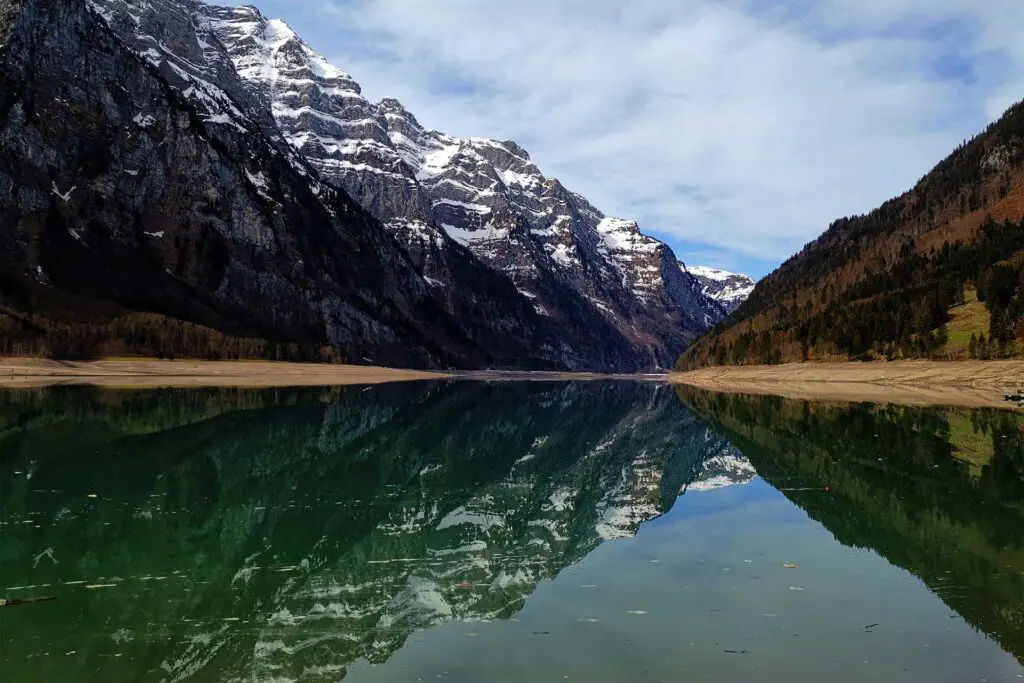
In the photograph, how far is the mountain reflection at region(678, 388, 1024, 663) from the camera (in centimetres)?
1917

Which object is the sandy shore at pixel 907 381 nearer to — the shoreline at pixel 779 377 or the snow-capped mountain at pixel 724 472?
the shoreline at pixel 779 377

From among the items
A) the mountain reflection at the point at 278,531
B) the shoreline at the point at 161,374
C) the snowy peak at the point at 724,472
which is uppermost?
the shoreline at the point at 161,374

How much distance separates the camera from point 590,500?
109 ft

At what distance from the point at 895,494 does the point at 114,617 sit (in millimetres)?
29872

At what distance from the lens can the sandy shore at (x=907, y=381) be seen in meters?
96.2

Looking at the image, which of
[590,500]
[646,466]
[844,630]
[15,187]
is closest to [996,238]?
[646,466]

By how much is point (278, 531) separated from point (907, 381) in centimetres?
11404

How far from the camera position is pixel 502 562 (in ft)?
72.1

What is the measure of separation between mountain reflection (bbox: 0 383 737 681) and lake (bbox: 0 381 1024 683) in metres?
0.11

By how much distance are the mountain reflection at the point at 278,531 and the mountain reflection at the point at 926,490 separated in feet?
18.2

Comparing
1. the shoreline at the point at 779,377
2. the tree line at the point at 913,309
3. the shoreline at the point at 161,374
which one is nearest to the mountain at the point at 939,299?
the tree line at the point at 913,309

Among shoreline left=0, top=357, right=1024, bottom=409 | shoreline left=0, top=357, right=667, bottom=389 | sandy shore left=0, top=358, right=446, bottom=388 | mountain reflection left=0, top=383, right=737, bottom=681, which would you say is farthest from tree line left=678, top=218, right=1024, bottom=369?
shoreline left=0, top=357, right=667, bottom=389

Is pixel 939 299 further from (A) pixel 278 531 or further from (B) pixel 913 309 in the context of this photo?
(A) pixel 278 531

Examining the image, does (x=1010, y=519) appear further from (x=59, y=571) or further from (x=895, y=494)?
(x=59, y=571)
